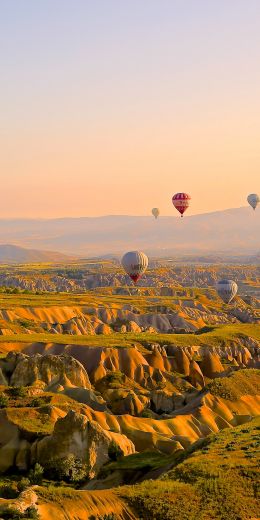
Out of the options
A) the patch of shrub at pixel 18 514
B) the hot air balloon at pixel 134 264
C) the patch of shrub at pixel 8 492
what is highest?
the hot air balloon at pixel 134 264

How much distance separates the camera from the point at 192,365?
109 m

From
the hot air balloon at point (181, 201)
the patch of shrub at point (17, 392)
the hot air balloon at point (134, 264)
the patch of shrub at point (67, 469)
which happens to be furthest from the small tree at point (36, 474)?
the hot air balloon at point (181, 201)

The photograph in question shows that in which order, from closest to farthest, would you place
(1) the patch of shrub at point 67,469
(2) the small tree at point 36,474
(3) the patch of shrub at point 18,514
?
(3) the patch of shrub at point 18,514 < (2) the small tree at point 36,474 < (1) the patch of shrub at point 67,469

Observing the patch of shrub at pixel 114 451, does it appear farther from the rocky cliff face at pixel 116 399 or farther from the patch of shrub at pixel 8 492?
the patch of shrub at pixel 8 492

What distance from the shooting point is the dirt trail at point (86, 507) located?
116 ft

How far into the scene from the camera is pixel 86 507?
36594 mm

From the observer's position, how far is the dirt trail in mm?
35344

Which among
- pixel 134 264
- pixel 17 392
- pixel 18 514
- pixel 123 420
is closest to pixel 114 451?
pixel 123 420

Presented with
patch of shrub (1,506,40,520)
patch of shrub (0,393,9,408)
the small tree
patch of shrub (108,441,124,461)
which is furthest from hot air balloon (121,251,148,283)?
patch of shrub (1,506,40,520)

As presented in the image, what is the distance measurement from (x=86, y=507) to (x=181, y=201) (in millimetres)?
138424

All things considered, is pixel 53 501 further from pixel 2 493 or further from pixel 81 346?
pixel 81 346

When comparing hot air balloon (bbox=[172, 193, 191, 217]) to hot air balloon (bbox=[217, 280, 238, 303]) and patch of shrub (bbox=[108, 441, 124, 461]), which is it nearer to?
hot air balloon (bbox=[217, 280, 238, 303])

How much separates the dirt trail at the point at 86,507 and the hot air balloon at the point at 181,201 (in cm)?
13506

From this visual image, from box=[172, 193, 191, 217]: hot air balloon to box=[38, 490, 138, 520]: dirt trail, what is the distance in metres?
135
